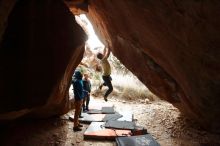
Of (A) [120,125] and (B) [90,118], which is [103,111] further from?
(A) [120,125]

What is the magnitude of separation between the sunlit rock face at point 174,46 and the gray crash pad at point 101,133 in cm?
148

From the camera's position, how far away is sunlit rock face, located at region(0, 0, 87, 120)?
6.05m

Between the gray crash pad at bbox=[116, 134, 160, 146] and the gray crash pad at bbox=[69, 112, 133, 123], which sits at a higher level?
the gray crash pad at bbox=[69, 112, 133, 123]

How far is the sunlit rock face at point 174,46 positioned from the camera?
4.20 m

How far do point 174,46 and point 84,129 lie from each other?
3582mm

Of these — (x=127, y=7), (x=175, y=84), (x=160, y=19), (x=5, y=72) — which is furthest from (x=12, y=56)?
(x=175, y=84)

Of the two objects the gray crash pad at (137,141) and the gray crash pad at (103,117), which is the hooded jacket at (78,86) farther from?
the gray crash pad at (137,141)

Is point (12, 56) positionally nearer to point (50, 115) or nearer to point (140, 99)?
point (50, 115)

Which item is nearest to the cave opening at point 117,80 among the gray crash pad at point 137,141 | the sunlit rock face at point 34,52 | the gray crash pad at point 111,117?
the gray crash pad at point 111,117

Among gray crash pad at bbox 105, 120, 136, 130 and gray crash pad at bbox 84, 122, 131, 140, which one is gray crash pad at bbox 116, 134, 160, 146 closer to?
gray crash pad at bbox 84, 122, 131, 140

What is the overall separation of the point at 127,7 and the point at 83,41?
229cm

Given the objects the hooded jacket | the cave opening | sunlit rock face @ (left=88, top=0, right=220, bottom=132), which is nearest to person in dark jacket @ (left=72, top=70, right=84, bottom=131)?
the hooded jacket

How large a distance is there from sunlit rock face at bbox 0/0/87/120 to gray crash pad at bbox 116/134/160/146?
198 centimetres

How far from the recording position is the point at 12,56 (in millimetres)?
6051
